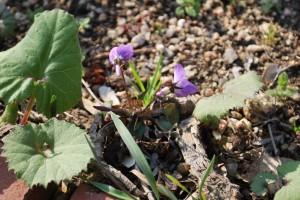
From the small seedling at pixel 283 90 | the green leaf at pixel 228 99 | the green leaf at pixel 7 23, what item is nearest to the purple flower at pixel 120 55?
the green leaf at pixel 228 99

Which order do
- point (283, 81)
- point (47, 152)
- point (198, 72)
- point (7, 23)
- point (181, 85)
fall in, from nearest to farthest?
point (47, 152) → point (181, 85) → point (283, 81) → point (198, 72) → point (7, 23)

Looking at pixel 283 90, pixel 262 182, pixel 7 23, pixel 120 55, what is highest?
pixel 120 55

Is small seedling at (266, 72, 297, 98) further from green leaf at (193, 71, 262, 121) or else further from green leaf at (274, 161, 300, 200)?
green leaf at (274, 161, 300, 200)

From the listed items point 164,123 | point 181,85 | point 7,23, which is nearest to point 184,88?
point 181,85

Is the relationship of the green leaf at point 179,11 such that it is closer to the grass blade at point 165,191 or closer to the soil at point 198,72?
the soil at point 198,72

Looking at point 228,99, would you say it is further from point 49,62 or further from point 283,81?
point 49,62

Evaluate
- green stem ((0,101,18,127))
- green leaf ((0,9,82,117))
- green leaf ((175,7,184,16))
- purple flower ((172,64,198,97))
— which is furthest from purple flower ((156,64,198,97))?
green leaf ((175,7,184,16))

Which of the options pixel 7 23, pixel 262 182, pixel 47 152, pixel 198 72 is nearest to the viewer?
pixel 47 152

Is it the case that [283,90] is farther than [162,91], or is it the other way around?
[283,90]
